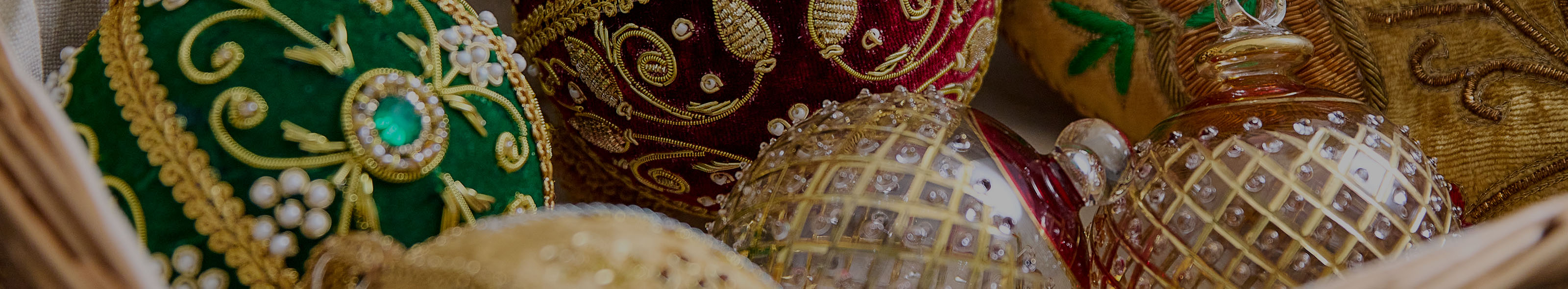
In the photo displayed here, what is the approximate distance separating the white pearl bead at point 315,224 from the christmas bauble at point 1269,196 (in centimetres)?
27

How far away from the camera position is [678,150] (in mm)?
471

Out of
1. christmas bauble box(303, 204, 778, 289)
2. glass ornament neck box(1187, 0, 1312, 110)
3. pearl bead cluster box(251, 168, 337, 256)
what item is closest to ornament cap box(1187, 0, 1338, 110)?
glass ornament neck box(1187, 0, 1312, 110)

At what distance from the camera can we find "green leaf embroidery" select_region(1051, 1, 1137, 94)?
56cm

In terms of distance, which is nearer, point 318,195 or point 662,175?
point 318,195

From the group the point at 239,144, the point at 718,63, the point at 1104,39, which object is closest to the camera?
the point at 239,144

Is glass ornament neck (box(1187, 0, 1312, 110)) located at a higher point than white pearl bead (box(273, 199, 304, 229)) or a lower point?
higher

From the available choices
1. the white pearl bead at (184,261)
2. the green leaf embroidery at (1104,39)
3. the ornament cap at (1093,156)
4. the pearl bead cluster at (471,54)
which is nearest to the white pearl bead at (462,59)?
the pearl bead cluster at (471,54)

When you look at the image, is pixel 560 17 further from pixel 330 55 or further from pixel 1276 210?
pixel 1276 210

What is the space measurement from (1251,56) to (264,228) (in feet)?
1.14

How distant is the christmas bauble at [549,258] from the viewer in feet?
0.69

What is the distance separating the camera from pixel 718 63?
0.43 m

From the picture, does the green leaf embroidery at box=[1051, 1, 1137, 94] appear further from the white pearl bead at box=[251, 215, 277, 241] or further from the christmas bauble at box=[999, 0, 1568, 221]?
the white pearl bead at box=[251, 215, 277, 241]

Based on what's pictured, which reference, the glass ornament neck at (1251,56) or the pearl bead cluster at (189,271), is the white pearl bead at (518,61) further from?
the glass ornament neck at (1251,56)

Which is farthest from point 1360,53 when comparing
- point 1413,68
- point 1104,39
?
point 1104,39
